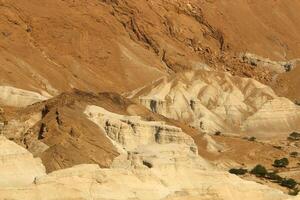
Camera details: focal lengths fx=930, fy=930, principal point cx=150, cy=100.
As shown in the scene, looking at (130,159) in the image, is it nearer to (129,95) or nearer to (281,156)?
(281,156)

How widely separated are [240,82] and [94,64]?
797 inches

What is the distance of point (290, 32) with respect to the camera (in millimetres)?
155625

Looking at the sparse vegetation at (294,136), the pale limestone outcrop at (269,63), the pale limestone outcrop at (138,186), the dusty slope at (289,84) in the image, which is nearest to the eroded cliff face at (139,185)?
the pale limestone outcrop at (138,186)

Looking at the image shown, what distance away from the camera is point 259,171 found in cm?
7925

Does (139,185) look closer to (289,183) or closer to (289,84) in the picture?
(289,183)

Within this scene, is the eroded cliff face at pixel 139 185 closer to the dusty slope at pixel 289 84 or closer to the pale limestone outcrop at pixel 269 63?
the dusty slope at pixel 289 84

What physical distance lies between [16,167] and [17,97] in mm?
57555

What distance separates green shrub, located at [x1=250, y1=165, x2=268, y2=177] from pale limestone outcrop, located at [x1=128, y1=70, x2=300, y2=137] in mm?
25854

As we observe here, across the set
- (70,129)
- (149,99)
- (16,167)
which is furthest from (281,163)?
(16,167)

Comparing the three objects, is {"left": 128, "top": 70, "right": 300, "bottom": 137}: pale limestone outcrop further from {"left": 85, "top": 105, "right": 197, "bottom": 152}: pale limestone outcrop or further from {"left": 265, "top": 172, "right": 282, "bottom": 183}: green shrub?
{"left": 85, "top": 105, "right": 197, "bottom": 152}: pale limestone outcrop

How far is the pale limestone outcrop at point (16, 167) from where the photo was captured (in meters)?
44.7

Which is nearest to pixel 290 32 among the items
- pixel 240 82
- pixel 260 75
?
pixel 260 75

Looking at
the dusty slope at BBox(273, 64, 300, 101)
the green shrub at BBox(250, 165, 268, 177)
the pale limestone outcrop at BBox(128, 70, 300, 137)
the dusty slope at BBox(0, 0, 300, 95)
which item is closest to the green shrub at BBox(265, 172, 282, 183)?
the green shrub at BBox(250, 165, 268, 177)

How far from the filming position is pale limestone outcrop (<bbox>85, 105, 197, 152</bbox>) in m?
75.8
